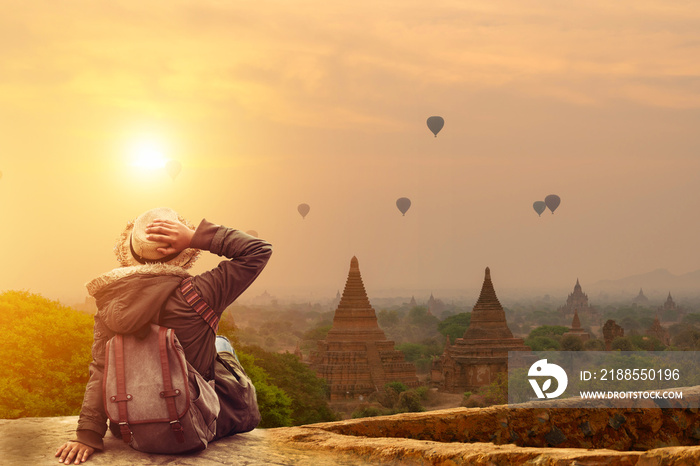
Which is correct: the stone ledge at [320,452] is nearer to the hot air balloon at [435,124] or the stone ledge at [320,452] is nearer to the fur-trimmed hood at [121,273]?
the fur-trimmed hood at [121,273]

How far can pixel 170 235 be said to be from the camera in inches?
182

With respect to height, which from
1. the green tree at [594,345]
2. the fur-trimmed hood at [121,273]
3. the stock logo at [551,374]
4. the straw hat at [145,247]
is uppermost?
the green tree at [594,345]

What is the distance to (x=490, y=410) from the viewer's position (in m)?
6.10

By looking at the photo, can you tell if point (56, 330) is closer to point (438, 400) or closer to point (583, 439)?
point (583, 439)

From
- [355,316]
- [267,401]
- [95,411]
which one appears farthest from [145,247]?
[355,316]

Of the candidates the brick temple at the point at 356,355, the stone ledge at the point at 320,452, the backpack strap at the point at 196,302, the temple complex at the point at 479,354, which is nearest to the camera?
the stone ledge at the point at 320,452

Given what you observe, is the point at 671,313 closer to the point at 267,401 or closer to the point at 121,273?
the point at 267,401

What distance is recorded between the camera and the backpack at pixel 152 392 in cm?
428

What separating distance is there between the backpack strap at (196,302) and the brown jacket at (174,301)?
2 centimetres

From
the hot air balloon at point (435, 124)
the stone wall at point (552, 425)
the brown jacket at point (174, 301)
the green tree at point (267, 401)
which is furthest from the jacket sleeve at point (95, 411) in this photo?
the hot air balloon at point (435, 124)

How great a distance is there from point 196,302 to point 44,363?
1473 cm

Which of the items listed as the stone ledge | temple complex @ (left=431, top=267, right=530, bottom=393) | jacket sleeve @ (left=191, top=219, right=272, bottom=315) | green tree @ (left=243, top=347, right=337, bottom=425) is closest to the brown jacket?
jacket sleeve @ (left=191, top=219, right=272, bottom=315)

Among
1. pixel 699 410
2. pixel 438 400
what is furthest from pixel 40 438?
pixel 438 400

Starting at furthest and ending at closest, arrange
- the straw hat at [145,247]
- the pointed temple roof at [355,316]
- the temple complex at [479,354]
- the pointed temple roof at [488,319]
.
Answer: the pointed temple roof at [488,319] < the temple complex at [479,354] < the pointed temple roof at [355,316] < the straw hat at [145,247]
